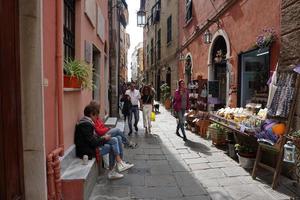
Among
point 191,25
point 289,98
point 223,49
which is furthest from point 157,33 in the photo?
point 289,98

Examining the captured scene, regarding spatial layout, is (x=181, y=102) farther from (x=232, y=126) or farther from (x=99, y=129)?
(x=99, y=129)

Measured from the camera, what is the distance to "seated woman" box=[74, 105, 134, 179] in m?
4.90

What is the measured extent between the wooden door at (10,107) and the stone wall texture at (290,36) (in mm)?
3893

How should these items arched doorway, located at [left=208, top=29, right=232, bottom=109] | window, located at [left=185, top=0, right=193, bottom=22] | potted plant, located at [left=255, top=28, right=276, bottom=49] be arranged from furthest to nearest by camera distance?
window, located at [left=185, top=0, right=193, bottom=22], arched doorway, located at [left=208, top=29, right=232, bottom=109], potted plant, located at [left=255, top=28, right=276, bottom=49]

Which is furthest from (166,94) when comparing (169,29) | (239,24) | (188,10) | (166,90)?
(239,24)

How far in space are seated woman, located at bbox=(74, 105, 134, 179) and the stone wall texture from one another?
2.77 meters

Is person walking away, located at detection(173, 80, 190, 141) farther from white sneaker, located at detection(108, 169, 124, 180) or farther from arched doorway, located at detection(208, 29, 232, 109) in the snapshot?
white sneaker, located at detection(108, 169, 124, 180)

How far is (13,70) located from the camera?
10.1ft

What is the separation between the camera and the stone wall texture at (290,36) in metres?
5.22

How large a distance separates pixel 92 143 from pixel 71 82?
907 mm

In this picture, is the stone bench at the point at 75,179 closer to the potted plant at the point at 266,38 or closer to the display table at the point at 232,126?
the display table at the point at 232,126

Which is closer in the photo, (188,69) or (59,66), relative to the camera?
(59,66)

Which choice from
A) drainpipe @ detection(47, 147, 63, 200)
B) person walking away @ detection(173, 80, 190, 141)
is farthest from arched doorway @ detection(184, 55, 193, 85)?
drainpipe @ detection(47, 147, 63, 200)

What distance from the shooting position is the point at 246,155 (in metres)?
6.08
